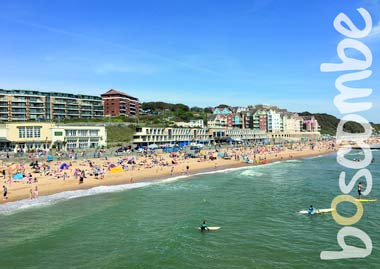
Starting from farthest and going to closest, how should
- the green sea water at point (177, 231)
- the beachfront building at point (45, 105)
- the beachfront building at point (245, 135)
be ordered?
the beachfront building at point (245, 135)
the beachfront building at point (45, 105)
the green sea water at point (177, 231)

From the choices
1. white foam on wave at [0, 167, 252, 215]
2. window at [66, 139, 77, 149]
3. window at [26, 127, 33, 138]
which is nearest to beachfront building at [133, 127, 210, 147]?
window at [66, 139, 77, 149]

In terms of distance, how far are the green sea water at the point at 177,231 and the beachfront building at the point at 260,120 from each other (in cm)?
11751

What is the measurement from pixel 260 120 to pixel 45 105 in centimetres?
8655

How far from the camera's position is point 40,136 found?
66.4 metres

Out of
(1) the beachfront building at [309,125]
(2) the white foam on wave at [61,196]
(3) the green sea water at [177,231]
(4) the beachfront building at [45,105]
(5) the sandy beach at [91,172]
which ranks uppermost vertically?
(4) the beachfront building at [45,105]

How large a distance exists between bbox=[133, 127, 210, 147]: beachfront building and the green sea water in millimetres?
51968

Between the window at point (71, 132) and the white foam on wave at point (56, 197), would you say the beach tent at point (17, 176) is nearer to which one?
the white foam on wave at point (56, 197)

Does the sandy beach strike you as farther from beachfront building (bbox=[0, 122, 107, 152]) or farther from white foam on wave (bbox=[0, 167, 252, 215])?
beachfront building (bbox=[0, 122, 107, 152])

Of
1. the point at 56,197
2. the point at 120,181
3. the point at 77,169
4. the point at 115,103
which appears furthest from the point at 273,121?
the point at 56,197

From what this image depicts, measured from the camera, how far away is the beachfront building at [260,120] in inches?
5871

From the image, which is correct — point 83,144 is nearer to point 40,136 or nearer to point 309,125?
point 40,136

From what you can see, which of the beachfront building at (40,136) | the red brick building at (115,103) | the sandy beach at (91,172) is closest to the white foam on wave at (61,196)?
the sandy beach at (91,172)

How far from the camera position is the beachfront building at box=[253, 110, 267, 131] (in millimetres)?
149125

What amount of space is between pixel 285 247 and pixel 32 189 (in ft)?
78.6
